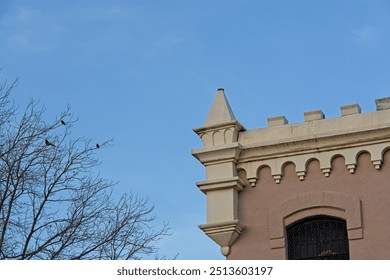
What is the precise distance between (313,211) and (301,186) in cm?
53

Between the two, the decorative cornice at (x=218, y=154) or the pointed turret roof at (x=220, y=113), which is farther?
the pointed turret roof at (x=220, y=113)

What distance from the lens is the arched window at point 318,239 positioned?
48.4 ft

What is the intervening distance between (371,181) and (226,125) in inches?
110

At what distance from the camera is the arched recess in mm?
14617

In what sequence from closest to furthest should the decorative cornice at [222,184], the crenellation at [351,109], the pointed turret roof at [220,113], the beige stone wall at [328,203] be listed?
1. the beige stone wall at [328,203]
2. the crenellation at [351,109]
3. the decorative cornice at [222,184]
4. the pointed turret roof at [220,113]

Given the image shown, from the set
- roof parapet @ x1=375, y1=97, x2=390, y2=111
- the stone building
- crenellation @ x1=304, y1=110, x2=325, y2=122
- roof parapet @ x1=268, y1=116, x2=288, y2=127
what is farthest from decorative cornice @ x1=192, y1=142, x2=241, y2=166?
roof parapet @ x1=375, y1=97, x2=390, y2=111

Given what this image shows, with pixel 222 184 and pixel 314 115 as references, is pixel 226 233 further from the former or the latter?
pixel 314 115

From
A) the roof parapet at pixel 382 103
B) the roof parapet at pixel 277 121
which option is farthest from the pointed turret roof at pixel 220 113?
the roof parapet at pixel 382 103

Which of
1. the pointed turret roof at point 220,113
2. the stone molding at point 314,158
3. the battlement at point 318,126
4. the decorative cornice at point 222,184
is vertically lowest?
the decorative cornice at point 222,184

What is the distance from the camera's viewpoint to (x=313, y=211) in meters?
15.0

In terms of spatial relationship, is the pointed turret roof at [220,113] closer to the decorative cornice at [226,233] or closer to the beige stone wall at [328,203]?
the beige stone wall at [328,203]

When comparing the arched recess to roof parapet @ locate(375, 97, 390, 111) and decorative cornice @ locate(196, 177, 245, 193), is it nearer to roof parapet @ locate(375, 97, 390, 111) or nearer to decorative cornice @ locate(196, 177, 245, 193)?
decorative cornice @ locate(196, 177, 245, 193)

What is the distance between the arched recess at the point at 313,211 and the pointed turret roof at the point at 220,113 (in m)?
1.90

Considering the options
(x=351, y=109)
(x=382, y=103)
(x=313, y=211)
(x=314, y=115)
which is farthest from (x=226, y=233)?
(x=382, y=103)
